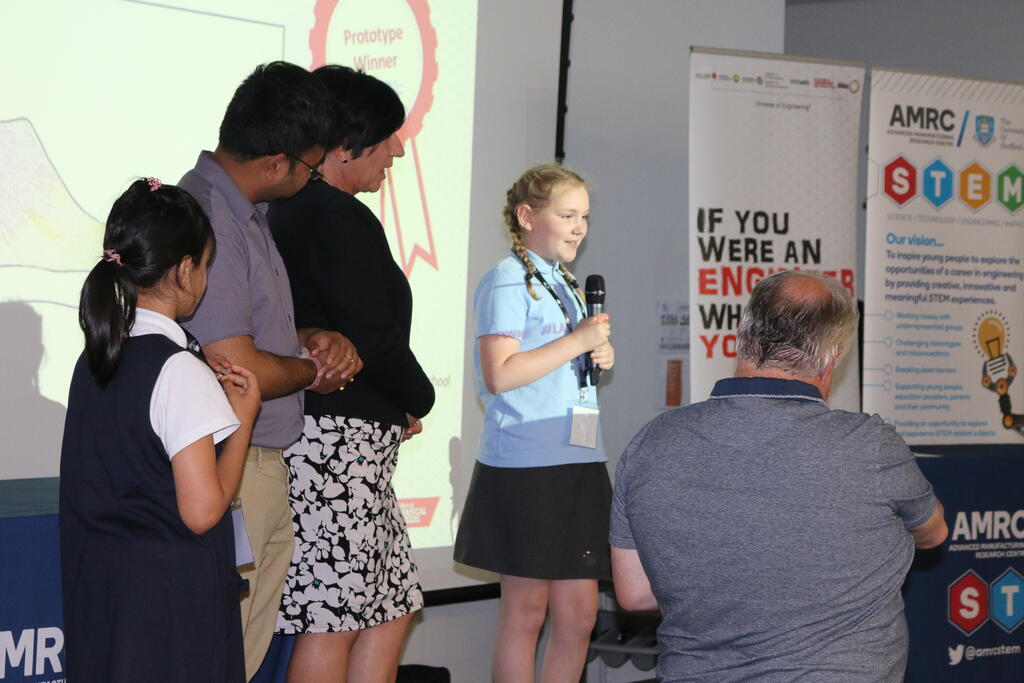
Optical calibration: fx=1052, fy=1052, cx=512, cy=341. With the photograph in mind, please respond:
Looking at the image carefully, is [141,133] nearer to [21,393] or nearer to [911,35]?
[21,393]

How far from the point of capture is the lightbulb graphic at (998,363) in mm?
3959

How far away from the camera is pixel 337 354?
1945 mm

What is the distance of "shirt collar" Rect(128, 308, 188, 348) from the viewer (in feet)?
5.19

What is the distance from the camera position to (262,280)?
6.00 ft

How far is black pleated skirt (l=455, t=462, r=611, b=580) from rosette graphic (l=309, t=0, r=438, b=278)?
0.93 m

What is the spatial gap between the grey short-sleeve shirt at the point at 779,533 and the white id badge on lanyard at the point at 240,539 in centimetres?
64

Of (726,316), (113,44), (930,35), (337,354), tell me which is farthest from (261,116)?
(930,35)

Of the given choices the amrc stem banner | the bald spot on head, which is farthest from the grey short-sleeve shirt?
the amrc stem banner

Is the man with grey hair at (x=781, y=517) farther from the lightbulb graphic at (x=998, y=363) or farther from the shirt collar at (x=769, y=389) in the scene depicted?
the lightbulb graphic at (x=998, y=363)

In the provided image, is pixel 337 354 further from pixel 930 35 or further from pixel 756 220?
pixel 930 35

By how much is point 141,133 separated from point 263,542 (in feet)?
4.41

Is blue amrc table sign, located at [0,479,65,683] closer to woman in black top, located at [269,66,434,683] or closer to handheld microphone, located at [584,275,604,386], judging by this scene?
woman in black top, located at [269,66,434,683]

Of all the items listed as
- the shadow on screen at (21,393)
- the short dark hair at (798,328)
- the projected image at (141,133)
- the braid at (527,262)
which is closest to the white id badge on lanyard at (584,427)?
the braid at (527,262)

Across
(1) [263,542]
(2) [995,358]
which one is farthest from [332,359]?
(2) [995,358]
